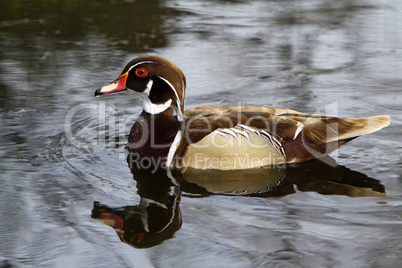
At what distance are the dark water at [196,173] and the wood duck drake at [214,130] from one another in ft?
0.71

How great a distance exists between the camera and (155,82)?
22.0 feet

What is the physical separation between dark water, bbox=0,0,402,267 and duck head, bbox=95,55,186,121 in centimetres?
72

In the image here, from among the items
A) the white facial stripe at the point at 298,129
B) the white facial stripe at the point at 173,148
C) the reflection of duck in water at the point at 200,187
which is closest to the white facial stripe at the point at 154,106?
the white facial stripe at the point at 173,148

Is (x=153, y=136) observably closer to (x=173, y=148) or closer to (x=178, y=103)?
(x=173, y=148)

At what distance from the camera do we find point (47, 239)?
16.1 feet

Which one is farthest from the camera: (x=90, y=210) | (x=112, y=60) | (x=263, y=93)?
(x=112, y=60)

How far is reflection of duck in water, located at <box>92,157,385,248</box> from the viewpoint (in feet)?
17.1

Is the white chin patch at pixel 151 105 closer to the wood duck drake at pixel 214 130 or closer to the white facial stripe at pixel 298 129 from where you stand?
the wood duck drake at pixel 214 130

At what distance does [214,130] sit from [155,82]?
89 cm

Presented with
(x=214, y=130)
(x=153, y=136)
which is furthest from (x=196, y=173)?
(x=153, y=136)

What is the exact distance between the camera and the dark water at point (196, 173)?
4848mm

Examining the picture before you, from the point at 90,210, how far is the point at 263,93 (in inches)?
147

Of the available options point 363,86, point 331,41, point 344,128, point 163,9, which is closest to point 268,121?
point 344,128

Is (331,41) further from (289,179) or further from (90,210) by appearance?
(90,210)
